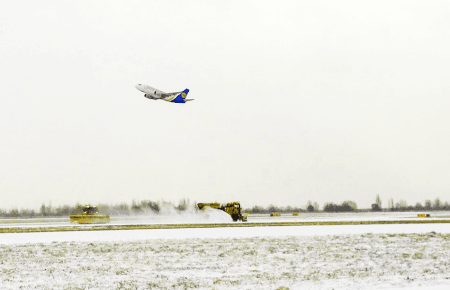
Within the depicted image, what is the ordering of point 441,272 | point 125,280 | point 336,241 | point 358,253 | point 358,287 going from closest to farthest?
point 358,287 < point 125,280 < point 441,272 < point 358,253 < point 336,241

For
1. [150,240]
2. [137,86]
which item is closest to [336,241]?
[150,240]

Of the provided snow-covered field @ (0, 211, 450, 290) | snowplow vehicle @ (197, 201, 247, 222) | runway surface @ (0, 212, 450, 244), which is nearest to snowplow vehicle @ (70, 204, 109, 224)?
runway surface @ (0, 212, 450, 244)

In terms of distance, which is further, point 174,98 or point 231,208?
point 174,98

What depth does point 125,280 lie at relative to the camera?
1764 centimetres

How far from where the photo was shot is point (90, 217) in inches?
2148

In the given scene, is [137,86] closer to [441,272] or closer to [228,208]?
[228,208]

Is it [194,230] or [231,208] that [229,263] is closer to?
[194,230]

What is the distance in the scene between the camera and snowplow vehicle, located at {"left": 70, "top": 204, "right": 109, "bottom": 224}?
5425 cm

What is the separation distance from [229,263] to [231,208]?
36194 millimetres

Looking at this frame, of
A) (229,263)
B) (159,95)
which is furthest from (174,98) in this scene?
(229,263)

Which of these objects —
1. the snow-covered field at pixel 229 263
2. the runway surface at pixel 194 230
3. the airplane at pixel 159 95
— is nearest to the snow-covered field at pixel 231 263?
the snow-covered field at pixel 229 263

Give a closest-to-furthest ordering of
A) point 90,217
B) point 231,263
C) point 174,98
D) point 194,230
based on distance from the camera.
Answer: point 231,263 → point 194,230 → point 90,217 → point 174,98

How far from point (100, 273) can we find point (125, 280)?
6.30 feet

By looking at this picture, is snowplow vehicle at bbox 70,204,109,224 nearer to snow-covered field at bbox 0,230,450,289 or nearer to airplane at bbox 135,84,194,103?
airplane at bbox 135,84,194,103
